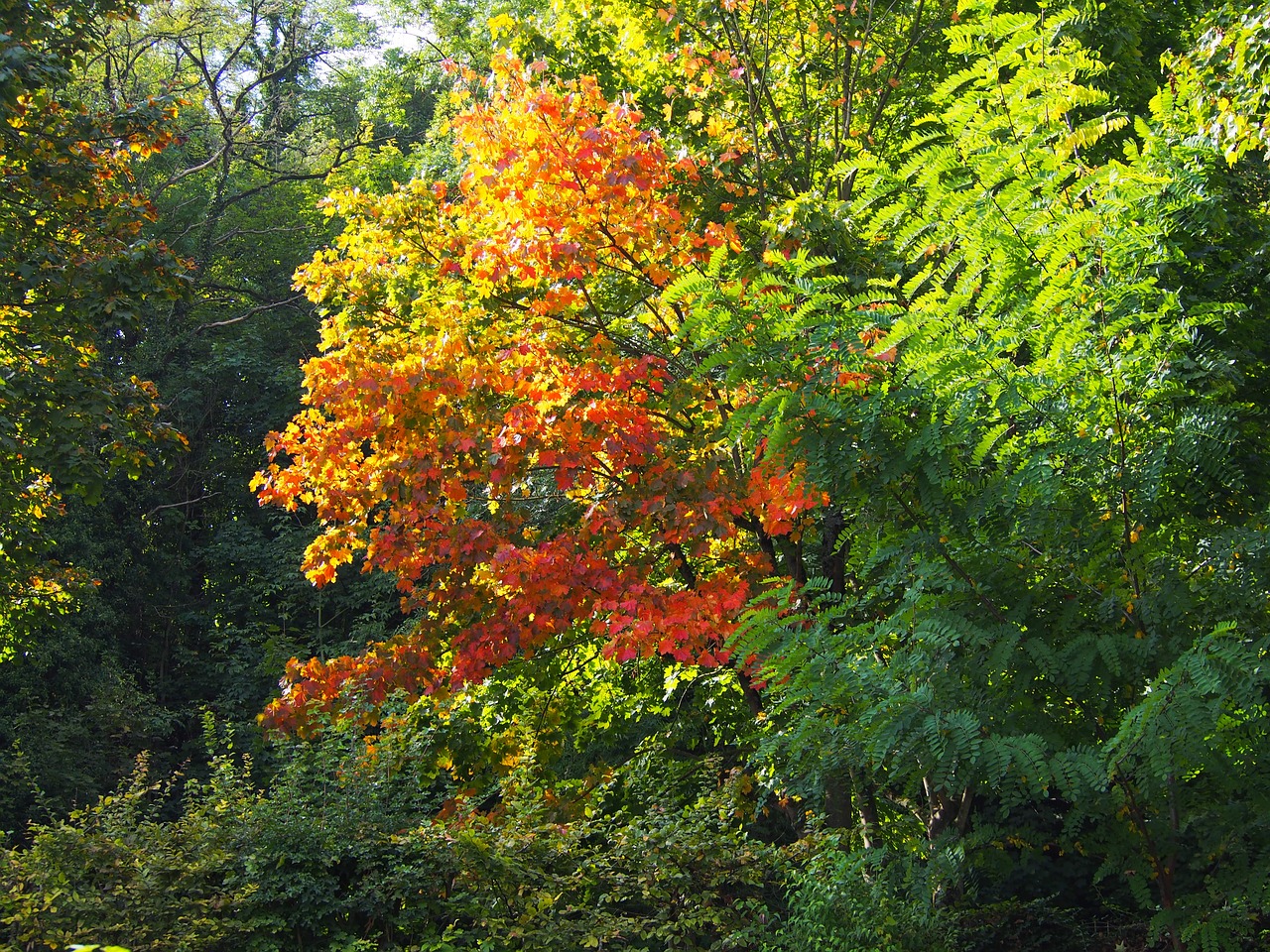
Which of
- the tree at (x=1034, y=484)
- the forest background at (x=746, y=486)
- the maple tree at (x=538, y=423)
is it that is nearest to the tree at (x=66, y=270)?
the forest background at (x=746, y=486)

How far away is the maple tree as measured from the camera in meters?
6.48

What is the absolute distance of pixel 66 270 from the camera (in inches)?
362

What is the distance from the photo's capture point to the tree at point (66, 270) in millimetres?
8992

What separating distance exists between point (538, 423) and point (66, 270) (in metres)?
5.01

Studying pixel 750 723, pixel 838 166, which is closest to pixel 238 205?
pixel 750 723

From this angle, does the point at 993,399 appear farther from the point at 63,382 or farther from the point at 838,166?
the point at 63,382

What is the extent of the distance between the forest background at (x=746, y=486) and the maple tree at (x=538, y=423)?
0.04m

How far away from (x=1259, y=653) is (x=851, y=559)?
180cm

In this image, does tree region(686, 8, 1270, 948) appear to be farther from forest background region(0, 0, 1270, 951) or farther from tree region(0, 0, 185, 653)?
tree region(0, 0, 185, 653)

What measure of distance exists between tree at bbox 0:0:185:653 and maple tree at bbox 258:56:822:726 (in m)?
2.44

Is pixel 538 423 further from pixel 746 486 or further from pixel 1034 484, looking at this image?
pixel 1034 484

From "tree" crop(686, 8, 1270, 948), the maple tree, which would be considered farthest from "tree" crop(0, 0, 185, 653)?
"tree" crop(686, 8, 1270, 948)

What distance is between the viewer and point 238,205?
81.8ft

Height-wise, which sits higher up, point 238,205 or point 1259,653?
point 238,205
